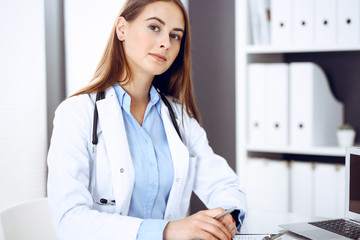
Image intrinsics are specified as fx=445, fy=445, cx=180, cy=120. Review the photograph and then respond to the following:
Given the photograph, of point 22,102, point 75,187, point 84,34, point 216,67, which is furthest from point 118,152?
point 216,67

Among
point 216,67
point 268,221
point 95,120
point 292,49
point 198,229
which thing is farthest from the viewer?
point 216,67

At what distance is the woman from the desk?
6cm

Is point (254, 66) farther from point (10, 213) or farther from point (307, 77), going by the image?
point (10, 213)

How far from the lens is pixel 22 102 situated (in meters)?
2.02

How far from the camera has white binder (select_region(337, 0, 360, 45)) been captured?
197cm

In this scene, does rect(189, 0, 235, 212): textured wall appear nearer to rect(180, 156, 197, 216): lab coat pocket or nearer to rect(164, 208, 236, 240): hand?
rect(180, 156, 197, 216): lab coat pocket

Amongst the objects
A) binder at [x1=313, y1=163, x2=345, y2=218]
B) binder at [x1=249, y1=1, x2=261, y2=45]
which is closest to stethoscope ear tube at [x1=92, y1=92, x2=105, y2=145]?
binder at [x1=249, y1=1, x2=261, y2=45]

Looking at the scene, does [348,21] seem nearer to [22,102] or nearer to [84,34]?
[84,34]

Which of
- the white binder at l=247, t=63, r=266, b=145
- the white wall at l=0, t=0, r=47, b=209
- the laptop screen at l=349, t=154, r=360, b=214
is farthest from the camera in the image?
the white binder at l=247, t=63, r=266, b=145

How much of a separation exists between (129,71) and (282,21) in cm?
94

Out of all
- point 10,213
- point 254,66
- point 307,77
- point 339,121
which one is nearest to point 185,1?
point 254,66

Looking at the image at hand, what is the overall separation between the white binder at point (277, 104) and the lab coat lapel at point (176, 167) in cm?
77

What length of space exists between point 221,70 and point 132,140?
4.13 feet

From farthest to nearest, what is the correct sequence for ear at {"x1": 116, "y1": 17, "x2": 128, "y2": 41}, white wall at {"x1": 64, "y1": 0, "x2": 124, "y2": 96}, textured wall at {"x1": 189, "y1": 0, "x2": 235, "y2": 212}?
textured wall at {"x1": 189, "y1": 0, "x2": 235, "y2": 212} < white wall at {"x1": 64, "y1": 0, "x2": 124, "y2": 96} < ear at {"x1": 116, "y1": 17, "x2": 128, "y2": 41}
